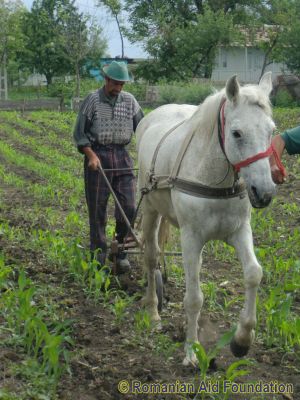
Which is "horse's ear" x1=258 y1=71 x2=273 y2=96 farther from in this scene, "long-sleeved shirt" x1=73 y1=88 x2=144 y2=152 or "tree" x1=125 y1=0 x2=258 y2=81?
"tree" x1=125 y1=0 x2=258 y2=81

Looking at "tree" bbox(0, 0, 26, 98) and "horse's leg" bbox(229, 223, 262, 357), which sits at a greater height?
"tree" bbox(0, 0, 26, 98)

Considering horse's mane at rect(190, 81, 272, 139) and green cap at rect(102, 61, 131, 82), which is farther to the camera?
green cap at rect(102, 61, 131, 82)

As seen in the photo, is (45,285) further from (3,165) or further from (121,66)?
(3,165)

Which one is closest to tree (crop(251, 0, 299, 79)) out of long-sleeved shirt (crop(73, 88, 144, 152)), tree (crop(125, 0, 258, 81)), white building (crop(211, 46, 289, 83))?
tree (crop(125, 0, 258, 81))

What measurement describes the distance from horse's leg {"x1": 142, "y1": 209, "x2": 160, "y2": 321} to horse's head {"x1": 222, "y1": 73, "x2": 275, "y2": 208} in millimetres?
1781

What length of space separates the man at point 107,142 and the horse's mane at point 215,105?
4.97ft

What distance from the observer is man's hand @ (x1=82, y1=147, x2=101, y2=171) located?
564 centimetres

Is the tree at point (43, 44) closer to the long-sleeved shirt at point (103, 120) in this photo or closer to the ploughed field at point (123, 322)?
the ploughed field at point (123, 322)

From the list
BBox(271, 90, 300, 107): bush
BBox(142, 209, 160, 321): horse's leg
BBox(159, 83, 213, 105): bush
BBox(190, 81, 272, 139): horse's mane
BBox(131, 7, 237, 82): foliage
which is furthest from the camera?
BBox(131, 7, 237, 82): foliage

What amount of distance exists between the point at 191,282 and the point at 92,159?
71.6 inches

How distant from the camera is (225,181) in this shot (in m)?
4.07

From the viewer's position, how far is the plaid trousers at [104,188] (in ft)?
19.9

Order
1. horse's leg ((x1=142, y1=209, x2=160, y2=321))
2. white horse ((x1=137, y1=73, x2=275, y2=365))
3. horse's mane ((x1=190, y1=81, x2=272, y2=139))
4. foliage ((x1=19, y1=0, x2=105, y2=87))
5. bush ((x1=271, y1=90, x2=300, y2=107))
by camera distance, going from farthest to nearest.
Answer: foliage ((x1=19, y1=0, x2=105, y2=87)) < bush ((x1=271, y1=90, x2=300, y2=107)) < horse's leg ((x1=142, y1=209, x2=160, y2=321)) < horse's mane ((x1=190, y1=81, x2=272, y2=139)) < white horse ((x1=137, y1=73, x2=275, y2=365))

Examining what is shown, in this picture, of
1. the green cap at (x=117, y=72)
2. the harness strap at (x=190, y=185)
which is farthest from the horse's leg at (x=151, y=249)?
the green cap at (x=117, y=72)
